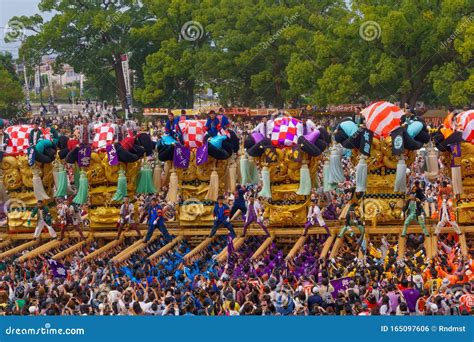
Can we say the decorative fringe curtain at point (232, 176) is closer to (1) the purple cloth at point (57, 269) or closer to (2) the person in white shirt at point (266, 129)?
(2) the person in white shirt at point (266, 129)

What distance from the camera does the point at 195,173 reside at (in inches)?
969

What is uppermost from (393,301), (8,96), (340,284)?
(8,96)

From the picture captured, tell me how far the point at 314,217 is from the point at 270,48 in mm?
45224

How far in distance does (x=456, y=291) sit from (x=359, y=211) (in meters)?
7.19

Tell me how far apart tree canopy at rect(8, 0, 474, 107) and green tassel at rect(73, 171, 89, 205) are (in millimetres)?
34048

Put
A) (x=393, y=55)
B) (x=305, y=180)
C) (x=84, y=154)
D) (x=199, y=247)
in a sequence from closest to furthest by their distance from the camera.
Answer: (x=199, y=247), (x=305, y=180), (x=84, y=154), (x=393, y=55)

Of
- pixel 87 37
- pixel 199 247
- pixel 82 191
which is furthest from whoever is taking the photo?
pixel 87 37

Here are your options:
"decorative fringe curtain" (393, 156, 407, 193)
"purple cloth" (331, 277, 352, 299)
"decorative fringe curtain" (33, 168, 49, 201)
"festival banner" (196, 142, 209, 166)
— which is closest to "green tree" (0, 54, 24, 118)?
"decorative fringe curtain" (33, 168, 49, 201)

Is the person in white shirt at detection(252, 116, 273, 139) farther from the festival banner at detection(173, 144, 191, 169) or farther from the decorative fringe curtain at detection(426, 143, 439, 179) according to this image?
the decorative fringe curtain at detection(426, 143, 439, 179)

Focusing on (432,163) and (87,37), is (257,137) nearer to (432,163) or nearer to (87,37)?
(432,163)

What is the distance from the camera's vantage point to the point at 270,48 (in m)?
67.3

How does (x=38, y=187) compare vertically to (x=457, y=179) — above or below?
above

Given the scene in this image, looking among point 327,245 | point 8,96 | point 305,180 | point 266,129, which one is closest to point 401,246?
point 327,245

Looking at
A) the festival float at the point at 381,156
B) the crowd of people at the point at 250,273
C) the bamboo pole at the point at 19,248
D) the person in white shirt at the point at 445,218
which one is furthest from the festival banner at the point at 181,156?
the person in white shirt at the point at 445,218
